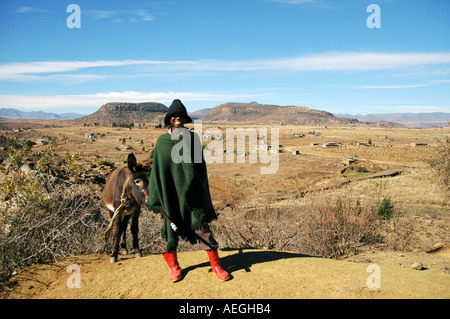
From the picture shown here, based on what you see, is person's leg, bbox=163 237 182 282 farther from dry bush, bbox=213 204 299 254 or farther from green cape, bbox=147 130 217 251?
dry bush, bbox=213 204 299 254

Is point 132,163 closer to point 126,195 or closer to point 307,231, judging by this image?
point 126,195

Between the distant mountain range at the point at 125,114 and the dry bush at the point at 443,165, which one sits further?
the distant mountain range at the point at 125,114

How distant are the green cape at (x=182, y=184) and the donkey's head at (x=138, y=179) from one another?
0.54 meters

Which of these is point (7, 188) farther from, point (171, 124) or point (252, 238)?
point (252, 238)

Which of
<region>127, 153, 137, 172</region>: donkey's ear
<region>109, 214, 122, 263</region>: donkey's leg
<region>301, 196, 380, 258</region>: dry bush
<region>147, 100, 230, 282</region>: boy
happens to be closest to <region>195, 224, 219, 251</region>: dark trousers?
<region>147, 100, 230, 282</region>: boy

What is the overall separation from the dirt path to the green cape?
54cm

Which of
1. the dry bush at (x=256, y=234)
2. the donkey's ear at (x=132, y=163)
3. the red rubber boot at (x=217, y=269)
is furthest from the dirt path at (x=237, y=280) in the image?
the donkey's ear at (x=132, y=163)

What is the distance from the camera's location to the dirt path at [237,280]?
3.44 meters

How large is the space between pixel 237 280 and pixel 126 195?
2.21m

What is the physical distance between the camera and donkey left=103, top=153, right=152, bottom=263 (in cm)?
451

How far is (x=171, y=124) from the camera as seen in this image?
4074 mm

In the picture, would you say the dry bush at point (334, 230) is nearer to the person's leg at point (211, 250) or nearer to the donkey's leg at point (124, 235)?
the person's leg at point (211, 250)

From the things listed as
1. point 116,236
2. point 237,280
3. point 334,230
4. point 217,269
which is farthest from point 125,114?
point 237,280
